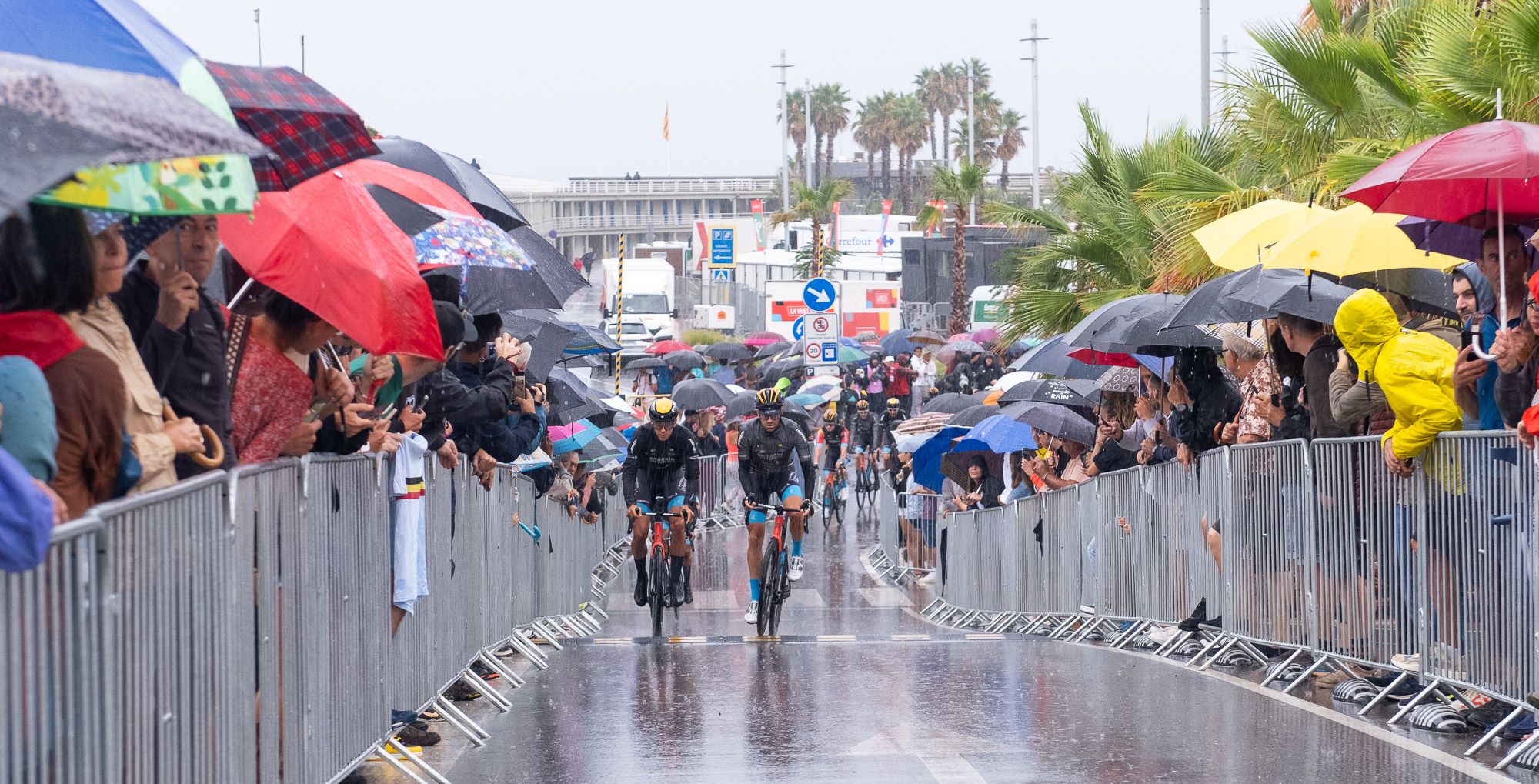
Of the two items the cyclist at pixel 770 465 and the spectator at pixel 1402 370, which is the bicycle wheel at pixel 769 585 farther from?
the spectator at pixel 1402 370

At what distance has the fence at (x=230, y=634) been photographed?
13.4 ft

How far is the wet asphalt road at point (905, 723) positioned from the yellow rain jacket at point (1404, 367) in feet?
4.61

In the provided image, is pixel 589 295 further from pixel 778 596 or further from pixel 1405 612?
pixel 1405 612

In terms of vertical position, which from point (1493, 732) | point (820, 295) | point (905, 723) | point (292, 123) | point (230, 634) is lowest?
point (905, 723)

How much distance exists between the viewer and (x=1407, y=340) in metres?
8.91

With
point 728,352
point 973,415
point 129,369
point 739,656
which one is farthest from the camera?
point 728,352

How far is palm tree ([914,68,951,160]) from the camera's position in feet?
417

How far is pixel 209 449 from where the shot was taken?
574cm

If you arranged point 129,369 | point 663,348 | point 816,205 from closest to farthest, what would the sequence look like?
point 129,369 → point 663,348 → point 816,205

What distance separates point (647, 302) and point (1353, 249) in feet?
201

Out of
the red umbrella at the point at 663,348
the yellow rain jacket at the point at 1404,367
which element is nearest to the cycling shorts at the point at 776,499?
the yellow rain jacket at the point at 1404,367

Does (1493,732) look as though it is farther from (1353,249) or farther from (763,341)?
(763,341)

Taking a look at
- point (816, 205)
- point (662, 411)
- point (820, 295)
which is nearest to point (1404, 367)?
point (662, 411)

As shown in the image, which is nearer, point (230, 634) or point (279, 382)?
point (230, 634)
